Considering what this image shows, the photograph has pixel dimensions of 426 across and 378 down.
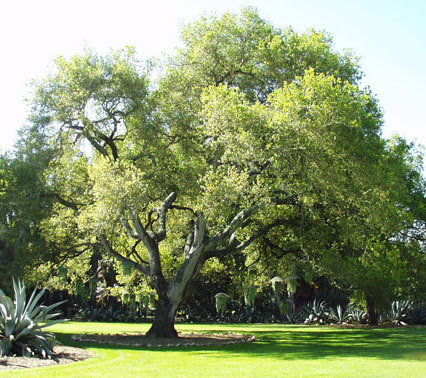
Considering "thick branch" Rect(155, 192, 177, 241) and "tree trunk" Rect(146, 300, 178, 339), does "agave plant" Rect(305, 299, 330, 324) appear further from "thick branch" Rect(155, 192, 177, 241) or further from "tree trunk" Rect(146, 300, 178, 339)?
"thick branch" Rect(155, 192, 177, 241)

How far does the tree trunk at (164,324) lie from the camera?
60.6 ft

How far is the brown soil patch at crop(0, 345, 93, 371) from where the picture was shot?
10.2m

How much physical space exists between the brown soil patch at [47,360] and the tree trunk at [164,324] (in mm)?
5214

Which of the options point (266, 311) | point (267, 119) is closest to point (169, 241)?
point (266, 311)

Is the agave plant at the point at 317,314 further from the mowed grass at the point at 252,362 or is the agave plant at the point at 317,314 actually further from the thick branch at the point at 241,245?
the mowed grass at the point at 252,362

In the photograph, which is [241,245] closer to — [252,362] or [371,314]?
[252,362]

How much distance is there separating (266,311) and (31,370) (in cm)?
2933

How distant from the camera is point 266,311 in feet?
122

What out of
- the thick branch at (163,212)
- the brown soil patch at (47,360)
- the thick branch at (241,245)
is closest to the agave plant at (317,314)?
Answer: the thick branch at (241,245)

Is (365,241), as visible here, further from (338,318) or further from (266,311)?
(266,311)

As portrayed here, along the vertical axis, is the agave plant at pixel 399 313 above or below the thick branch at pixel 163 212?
below

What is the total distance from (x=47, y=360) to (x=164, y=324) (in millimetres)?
7667

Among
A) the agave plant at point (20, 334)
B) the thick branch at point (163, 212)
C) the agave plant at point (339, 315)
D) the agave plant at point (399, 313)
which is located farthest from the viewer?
the agave plant at point (339, 315)

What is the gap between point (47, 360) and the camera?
36.9ft
